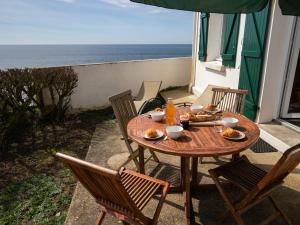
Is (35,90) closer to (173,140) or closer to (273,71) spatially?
(173,140)

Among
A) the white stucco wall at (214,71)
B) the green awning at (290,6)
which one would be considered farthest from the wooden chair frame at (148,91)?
the green awning at (290,6)

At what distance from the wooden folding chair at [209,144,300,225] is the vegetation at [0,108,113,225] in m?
1.63

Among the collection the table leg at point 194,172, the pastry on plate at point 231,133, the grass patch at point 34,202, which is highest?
the pastry on plate at point 231,133

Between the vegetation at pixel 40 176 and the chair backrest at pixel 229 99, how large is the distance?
2.29m

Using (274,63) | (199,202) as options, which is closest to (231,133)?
(199,202)

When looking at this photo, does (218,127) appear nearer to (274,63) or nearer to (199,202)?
(199,202)

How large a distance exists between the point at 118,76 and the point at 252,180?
5.01 metres

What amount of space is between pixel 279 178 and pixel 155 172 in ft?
5.04

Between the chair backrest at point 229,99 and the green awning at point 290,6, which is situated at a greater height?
the green awning at point 290,6

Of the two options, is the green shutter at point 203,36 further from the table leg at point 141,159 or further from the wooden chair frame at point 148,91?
the table leg at point 141,159

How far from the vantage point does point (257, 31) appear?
381 centimetres

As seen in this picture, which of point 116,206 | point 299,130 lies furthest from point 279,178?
point 299,130

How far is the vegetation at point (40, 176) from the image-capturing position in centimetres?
241

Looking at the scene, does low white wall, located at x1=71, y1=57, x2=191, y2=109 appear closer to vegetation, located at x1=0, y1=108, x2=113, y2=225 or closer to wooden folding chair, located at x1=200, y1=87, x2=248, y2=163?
vegetation, located at x1=0, y1=108, x2=113, y2=225
